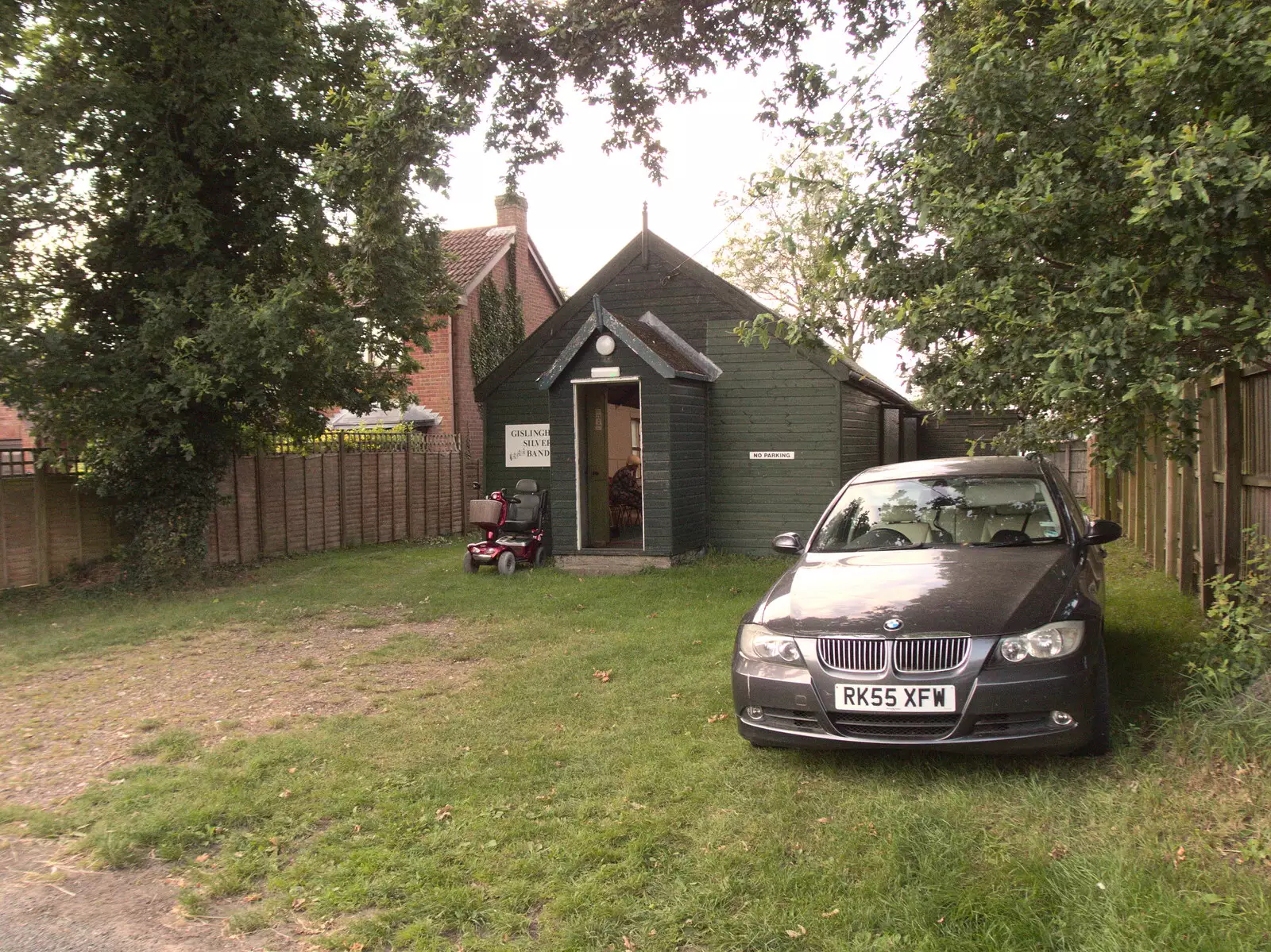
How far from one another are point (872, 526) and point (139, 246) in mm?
10636

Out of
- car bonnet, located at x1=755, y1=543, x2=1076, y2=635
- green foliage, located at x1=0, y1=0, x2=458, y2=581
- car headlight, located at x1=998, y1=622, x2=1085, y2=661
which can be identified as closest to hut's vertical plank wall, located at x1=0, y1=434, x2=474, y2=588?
green foliage, located at x1=0, y1=0, x2=458, y2=581

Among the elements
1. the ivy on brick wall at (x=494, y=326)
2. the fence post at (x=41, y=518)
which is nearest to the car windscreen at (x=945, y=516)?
the fence post at (x=41, y=518)

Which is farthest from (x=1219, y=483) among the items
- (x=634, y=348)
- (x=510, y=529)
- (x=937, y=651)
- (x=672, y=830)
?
(x=510, y=529)

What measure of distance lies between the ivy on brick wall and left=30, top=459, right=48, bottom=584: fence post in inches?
450

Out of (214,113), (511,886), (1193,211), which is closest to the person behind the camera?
(511,886)

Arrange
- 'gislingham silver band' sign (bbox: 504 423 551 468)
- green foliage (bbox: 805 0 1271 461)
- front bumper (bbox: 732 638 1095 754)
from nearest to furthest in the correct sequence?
green foliage (bbox: 805 0 1271 461)
front bumper (bbox: 732 638 1095 754)
'gislingham silver band' sign (bbox: 504 423 551 468)

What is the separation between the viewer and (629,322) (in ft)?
44.2

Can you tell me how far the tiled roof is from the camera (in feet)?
75.3

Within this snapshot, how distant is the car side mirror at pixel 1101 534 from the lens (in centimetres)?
552

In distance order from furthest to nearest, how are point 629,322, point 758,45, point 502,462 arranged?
point 502,462 < point 629,322 < point 758,45

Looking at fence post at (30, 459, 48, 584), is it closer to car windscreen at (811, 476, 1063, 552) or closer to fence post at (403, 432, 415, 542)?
fence post at (403, 432, 415, 542)

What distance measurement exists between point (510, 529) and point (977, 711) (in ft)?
32.8

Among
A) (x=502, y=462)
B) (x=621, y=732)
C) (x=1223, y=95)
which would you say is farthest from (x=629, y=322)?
(x=1223, y=95)

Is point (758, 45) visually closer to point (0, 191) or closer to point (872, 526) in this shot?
point (872, 526)
